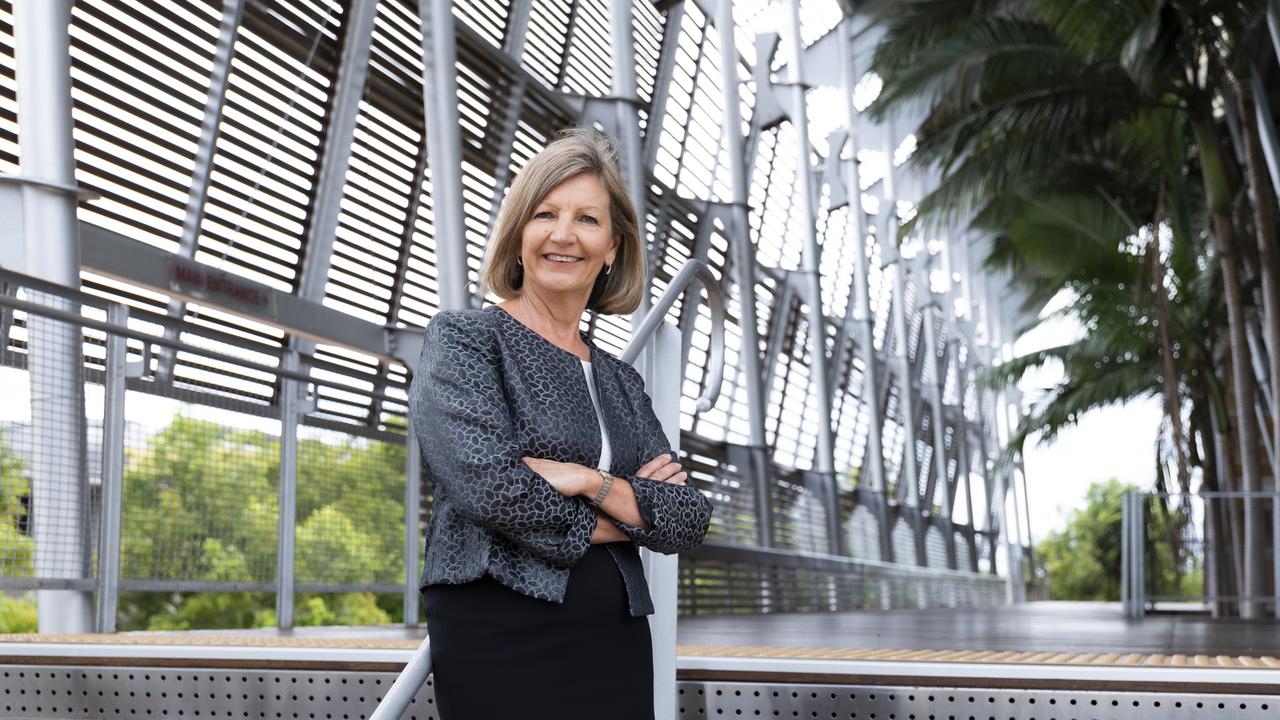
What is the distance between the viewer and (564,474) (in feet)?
6.69

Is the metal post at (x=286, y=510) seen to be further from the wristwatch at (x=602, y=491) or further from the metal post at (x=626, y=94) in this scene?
the wristwatch at (x=602, y=491)

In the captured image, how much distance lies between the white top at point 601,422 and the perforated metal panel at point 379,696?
120cm

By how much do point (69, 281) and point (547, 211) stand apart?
3789mm

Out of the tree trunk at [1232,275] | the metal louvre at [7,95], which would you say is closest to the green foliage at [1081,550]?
the tree trunk at [1232,275]

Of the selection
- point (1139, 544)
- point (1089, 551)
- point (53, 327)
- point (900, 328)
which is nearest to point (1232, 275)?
point (1139, 544)

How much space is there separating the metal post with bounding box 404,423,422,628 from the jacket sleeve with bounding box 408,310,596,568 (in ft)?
18.1

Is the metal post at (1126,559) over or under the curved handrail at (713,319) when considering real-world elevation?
under

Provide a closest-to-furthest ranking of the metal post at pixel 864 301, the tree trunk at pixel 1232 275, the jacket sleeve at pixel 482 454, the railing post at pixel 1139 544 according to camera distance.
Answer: the jacket sleeve at pixel 482 454 < the railing post at pixel 1139 544 < the tree trunk at pixel 1232 275 < the metal post at pixel 864 301

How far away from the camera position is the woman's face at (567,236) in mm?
2205

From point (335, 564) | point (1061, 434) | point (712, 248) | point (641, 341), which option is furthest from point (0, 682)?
point (1061, 434)

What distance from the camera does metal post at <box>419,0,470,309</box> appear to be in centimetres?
804

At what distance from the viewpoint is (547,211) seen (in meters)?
2.22

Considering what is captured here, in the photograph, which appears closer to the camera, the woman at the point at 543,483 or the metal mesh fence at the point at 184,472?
the woman at the point at 543,483

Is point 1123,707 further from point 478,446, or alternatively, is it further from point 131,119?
point 131,119
